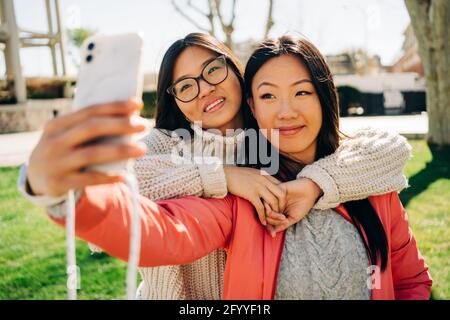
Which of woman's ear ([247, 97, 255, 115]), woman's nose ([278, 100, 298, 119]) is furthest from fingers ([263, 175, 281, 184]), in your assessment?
woman's ear ([247, 97, 255, 115])

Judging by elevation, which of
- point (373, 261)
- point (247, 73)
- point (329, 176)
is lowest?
point (373, 261)

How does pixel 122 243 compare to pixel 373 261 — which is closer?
pixel 122 243

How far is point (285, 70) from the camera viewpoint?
5.38ft

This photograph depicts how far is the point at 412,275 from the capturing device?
1718mm

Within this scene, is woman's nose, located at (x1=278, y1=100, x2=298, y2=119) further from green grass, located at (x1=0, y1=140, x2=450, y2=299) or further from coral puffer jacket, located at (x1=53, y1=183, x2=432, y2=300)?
green grass, located at (x1=0, y1=140, x2=450, y2=299)

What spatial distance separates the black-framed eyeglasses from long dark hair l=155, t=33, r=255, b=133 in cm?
6

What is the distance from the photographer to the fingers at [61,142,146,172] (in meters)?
0.75

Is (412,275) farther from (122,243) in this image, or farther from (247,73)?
(122,243)

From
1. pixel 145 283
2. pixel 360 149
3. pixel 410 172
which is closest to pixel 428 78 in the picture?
pixel 410 172

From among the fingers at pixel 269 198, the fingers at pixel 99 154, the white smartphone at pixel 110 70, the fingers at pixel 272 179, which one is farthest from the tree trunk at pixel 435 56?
the fingers at pixel 99 154

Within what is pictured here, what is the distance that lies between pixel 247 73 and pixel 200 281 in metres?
0.83
